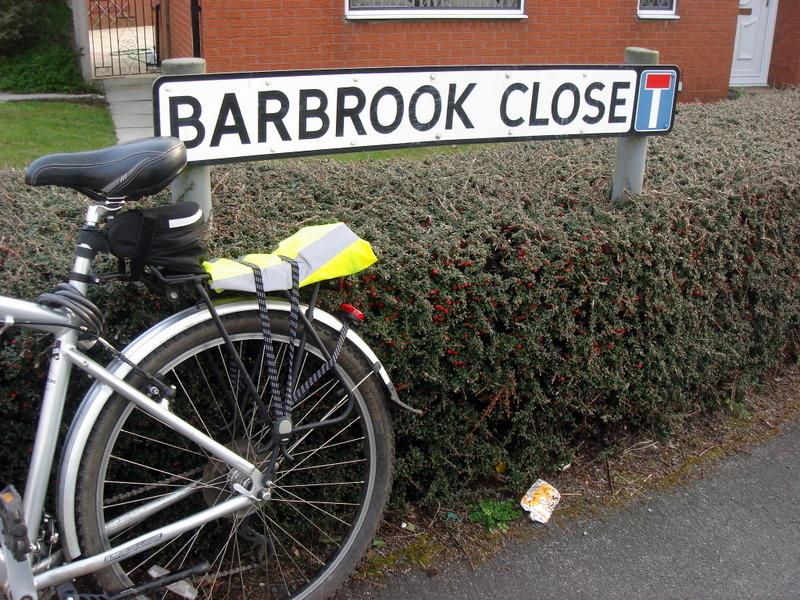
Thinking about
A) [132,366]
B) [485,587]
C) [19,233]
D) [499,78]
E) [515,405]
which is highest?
[499,78]

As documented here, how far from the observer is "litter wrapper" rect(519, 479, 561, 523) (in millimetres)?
3303

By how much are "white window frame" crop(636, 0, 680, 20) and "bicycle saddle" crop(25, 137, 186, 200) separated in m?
9.44

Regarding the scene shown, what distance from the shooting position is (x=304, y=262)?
8.16ft

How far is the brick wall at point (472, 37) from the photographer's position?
848cm

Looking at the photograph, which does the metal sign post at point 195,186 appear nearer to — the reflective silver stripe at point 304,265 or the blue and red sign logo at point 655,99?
the reflective silver stripe at point 304,265

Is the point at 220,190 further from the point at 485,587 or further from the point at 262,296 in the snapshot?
the point at 485,587

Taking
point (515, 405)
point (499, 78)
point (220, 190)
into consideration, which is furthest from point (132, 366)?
point (499, 78)

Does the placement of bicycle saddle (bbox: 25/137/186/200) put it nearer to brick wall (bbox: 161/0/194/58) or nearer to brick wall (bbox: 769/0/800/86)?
brick wall (bbox: 161/0/194/58)

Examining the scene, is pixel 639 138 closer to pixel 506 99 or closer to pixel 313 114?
pixel 506 99

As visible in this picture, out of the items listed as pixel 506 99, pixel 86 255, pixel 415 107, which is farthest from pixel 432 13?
pixel 86 255

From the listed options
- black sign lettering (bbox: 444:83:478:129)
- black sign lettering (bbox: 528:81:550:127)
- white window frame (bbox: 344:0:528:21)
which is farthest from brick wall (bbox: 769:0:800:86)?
black sign lettering (bbox: 444:83:478:129)

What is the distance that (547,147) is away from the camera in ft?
15.0

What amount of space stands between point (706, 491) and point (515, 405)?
0.95 metres

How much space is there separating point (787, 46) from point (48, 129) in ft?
33.8
